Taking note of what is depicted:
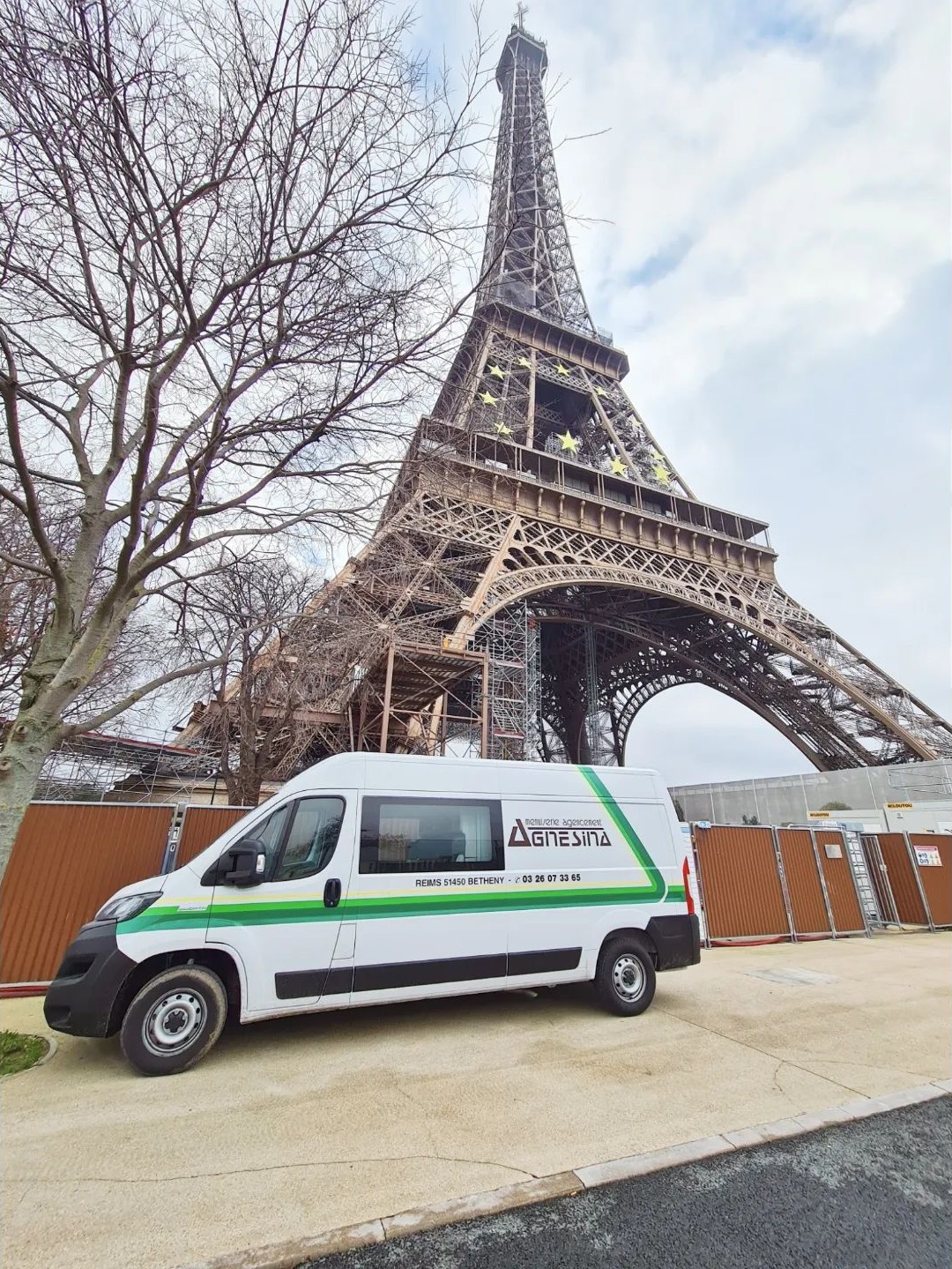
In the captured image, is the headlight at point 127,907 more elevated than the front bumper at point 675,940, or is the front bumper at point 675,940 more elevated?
the headlight at point 127,907

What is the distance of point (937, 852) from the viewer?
39.0 ft

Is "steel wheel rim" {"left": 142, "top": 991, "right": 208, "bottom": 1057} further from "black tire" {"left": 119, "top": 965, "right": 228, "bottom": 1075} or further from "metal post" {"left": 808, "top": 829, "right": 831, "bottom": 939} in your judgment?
"metal post" {"left": 808, "top": 829, "right": 831, "bottom": 939}

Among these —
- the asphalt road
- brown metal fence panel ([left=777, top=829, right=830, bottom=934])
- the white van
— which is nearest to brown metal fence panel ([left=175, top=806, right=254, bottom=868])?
the white van

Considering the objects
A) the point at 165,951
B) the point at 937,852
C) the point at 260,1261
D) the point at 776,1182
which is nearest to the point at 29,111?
the point at 165,951

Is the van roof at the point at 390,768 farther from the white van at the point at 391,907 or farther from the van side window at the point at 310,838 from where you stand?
the van side window at the point at 310,838

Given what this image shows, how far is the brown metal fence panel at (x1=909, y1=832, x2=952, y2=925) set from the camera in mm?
11445

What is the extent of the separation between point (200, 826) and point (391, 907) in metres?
4.08

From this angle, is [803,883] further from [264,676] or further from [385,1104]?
[264,676]

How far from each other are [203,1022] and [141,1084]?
0.44 m

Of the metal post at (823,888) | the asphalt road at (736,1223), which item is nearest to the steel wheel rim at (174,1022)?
the asphalt road at (736,1223)

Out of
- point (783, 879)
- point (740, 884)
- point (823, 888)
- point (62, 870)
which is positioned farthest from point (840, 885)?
point (62, 870)

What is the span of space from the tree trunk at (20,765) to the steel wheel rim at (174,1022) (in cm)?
141

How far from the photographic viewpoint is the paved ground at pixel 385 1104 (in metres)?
2.35

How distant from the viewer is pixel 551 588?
1895 centimetres
